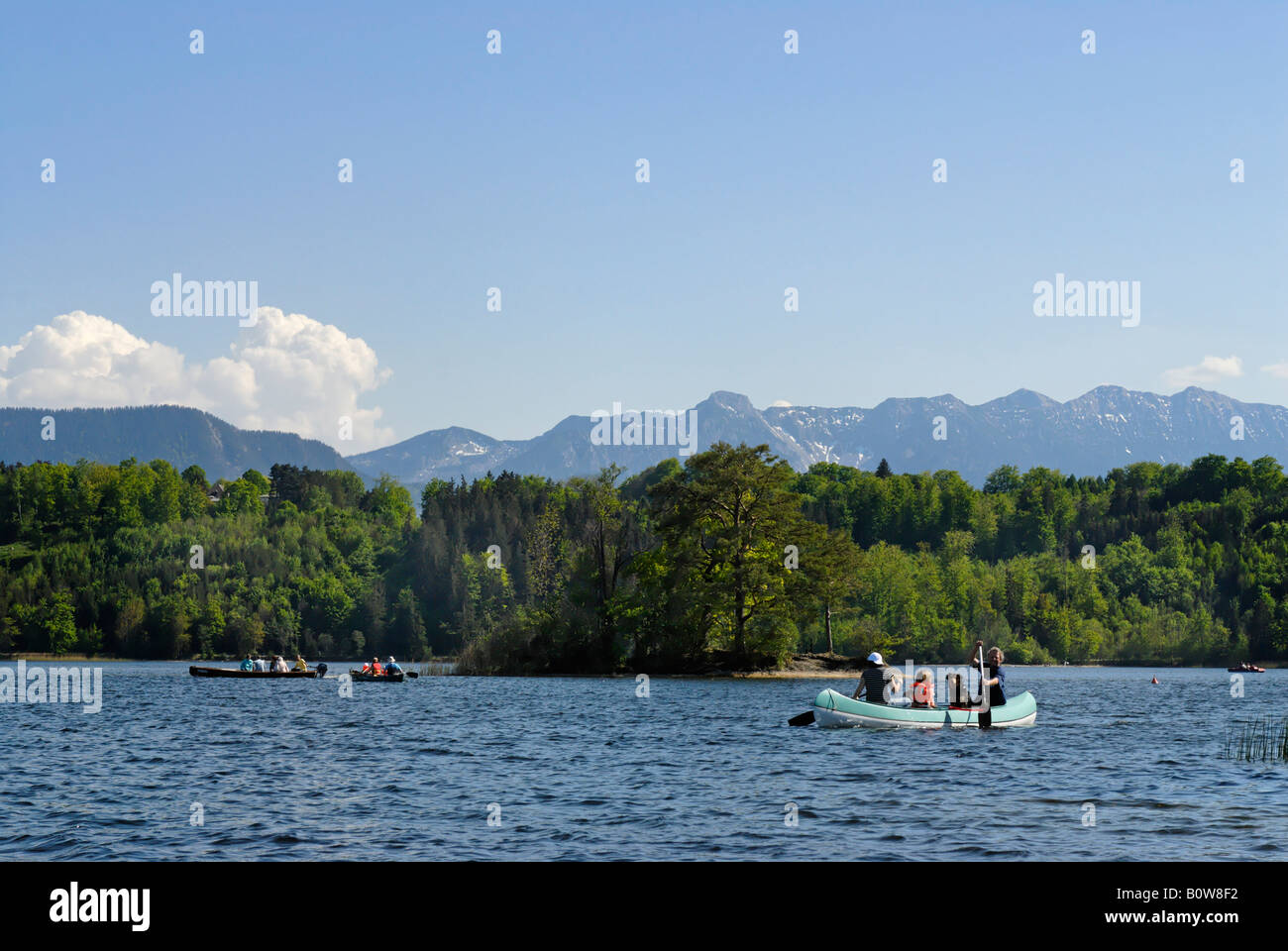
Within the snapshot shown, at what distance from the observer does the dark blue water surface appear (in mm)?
22516

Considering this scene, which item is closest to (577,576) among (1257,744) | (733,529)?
(733,529)

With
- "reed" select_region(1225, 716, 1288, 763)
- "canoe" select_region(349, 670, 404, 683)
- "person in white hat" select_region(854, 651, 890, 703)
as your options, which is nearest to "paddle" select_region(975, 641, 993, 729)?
"person in white hat" select_region(854, 651, 890, 703)

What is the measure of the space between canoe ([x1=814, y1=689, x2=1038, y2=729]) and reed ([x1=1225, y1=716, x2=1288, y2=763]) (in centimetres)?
696

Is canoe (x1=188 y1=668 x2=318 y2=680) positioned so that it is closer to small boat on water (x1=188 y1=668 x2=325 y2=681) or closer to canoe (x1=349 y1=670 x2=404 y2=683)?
small boat on water (x1=188 y1=668 x2=325 y2=681)

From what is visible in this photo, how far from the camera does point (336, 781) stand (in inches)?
1235

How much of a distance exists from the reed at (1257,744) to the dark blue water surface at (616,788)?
2.83ft

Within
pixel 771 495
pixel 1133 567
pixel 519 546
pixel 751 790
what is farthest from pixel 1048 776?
pixel 519 546

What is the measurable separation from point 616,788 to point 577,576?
223 feet

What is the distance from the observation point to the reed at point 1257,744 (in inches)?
1441

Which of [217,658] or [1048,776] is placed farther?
[217,658]

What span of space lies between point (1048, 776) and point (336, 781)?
17.5 meters

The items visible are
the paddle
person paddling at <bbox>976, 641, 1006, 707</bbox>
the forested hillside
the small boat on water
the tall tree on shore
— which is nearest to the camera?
the paddle
